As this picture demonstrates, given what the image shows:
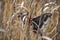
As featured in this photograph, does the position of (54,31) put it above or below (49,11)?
below

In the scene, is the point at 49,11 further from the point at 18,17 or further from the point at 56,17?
the point at 18,17

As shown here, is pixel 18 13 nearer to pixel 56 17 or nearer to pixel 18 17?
pixel 18 17

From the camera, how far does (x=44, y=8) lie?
2088 mm

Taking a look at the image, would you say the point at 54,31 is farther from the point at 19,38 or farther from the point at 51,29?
the point at 19,38

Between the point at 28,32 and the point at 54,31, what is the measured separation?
23 cm

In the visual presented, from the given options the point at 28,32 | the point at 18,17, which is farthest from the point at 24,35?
the point at 18,17

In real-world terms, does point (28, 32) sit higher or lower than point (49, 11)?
lower

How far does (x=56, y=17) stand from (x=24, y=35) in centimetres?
33

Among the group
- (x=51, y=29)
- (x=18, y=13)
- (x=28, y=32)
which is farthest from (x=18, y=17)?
(x=51, y=29)

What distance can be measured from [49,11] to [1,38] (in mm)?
488

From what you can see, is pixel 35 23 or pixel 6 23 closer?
pixel 35 23

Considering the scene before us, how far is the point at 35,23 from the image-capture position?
Result: 205 centimetres

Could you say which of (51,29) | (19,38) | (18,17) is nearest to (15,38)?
(19,38)

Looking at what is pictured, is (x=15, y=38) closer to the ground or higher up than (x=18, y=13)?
closer to the ground
